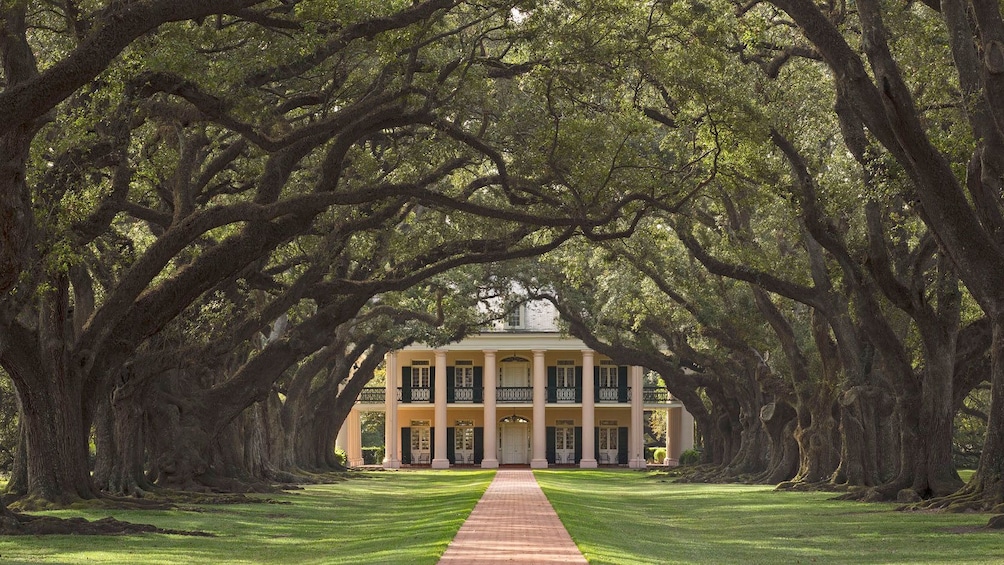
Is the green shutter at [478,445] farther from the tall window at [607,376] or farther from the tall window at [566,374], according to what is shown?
the tall window at [607,376]

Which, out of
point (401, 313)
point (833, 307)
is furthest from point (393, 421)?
point (833, 307)

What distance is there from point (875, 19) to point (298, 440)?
3552 centimetres

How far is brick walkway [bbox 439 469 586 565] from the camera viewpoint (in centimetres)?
1472

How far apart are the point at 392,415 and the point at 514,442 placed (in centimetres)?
743

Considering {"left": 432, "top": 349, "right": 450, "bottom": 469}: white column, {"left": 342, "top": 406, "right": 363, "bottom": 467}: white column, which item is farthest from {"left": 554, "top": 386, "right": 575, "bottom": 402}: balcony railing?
{"left": 342, "top": 406, "right": 363, "bottom": 467}: white column

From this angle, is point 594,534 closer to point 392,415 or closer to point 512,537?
point 512,537

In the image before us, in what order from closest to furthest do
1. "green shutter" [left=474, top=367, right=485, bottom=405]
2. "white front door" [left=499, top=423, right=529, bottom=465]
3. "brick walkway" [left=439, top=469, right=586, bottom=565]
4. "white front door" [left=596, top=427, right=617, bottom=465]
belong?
"brick walkway" [left=439, top=469, right=586, bottom=565], "green shutter" [left=474, top=367, right=485, bottom=405], "white front door" [left=596, top=427, right=617, bottom=465], "white front door" [left=499, top=423, right=529, bottom=465]

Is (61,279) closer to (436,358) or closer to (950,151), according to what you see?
(950,151)

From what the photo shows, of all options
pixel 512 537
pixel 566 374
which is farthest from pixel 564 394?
pixel 512 537

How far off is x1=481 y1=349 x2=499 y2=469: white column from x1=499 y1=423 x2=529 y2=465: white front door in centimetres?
371

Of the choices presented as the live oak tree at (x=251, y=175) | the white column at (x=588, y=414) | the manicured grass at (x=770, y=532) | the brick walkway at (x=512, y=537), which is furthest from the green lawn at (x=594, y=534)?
the white column at (x=588, y=414)

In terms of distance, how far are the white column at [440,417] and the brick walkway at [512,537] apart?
40513mm

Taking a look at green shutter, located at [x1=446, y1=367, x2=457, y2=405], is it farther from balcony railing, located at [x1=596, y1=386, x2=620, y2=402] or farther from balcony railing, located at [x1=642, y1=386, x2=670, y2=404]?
balcony railing, located at [x1=642, y1=386, x2=670, y2=404]

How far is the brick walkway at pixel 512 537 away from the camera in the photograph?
579 inches
